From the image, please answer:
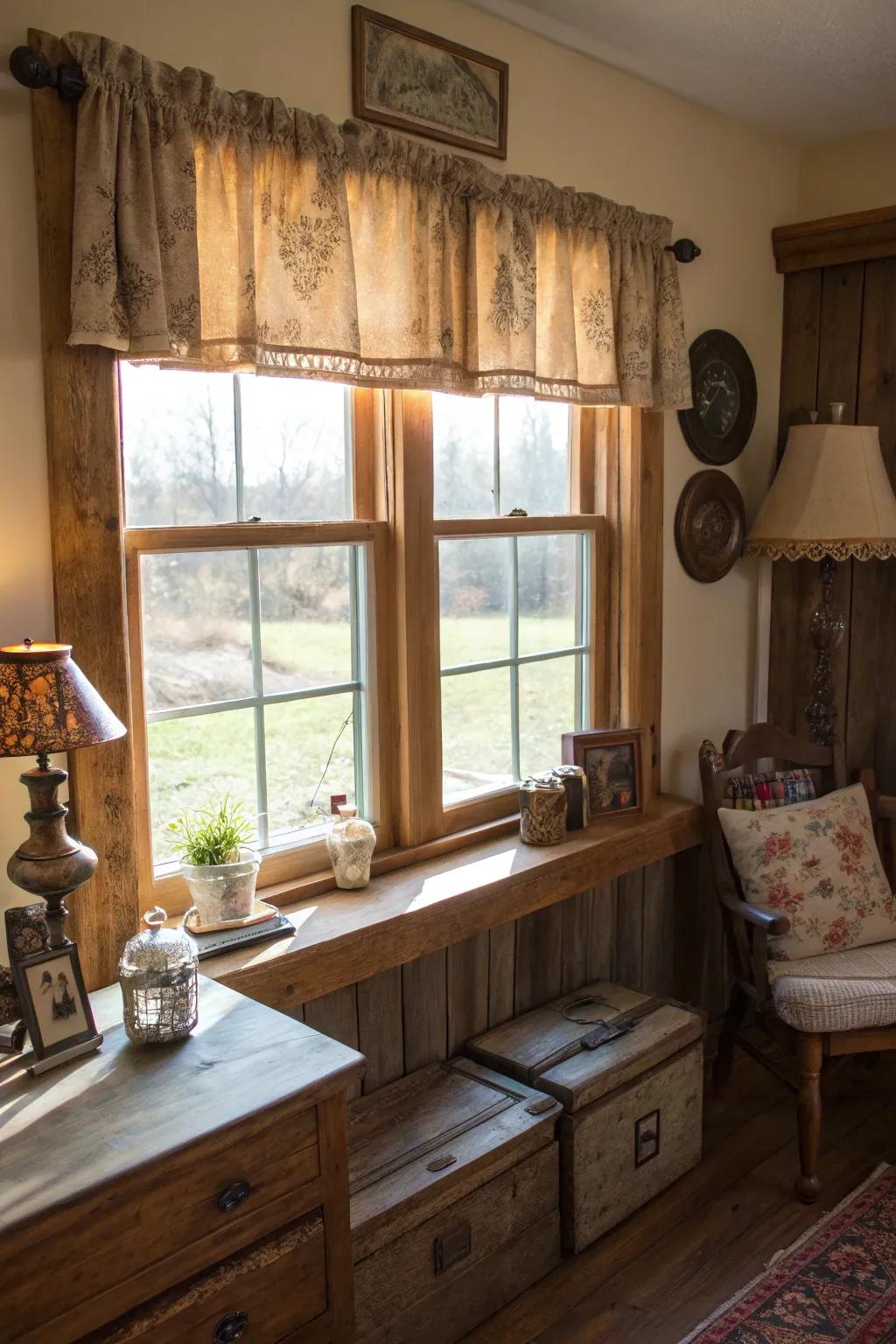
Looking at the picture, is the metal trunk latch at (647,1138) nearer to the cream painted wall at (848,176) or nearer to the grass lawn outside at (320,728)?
the grass lawn outside at (320,728)

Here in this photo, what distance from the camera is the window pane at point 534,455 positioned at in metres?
2.74

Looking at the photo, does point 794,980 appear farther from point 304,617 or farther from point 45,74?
point 45,74

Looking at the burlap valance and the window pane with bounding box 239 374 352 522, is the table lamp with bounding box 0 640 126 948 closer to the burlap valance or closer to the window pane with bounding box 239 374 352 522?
the burlap valance

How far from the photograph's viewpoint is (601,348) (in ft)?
8.77

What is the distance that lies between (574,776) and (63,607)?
1458mm

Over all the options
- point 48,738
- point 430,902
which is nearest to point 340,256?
point 48,738

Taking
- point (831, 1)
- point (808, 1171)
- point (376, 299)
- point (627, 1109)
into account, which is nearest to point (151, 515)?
point (376, 299)

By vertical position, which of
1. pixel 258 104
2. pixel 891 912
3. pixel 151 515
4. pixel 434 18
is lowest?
pixel 891 912

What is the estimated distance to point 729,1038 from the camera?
3064mm

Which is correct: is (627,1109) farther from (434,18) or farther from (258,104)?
(434,18)

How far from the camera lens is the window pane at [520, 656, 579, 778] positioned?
2.87 m

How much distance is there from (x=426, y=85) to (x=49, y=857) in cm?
174

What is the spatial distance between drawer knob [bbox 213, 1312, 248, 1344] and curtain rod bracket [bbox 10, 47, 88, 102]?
185 centimetres

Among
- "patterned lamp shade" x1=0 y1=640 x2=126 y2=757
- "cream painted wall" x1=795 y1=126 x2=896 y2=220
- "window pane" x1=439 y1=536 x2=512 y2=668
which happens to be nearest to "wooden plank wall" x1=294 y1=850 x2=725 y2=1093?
"window pane" x1=439 y1=536 x2=512 y2=668
